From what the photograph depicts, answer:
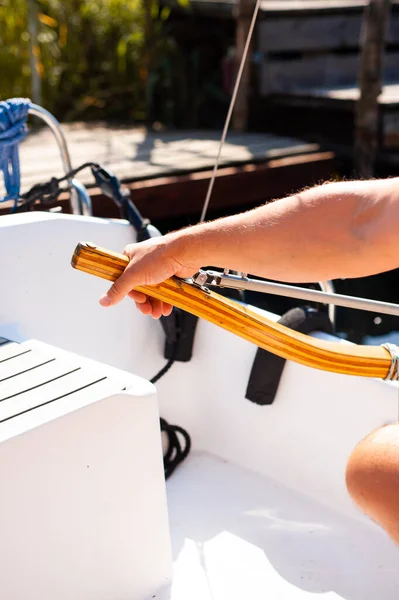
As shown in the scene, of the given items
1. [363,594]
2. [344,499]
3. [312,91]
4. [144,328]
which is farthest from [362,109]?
[363,594]

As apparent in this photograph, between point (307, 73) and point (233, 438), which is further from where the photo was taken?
point (307, 73)

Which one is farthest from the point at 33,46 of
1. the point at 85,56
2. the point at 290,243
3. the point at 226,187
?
the point at 290,243

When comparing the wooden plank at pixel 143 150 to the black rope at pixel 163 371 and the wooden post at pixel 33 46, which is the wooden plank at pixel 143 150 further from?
the black rope at pixel 163 371

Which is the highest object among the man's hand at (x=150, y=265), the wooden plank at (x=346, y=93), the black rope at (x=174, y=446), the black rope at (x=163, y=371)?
the wooden plank at (x=346, y=93)

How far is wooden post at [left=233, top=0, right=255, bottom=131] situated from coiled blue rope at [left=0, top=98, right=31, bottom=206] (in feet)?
9.97

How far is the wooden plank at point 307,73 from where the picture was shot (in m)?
5.29

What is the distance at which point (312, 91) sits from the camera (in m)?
5.09

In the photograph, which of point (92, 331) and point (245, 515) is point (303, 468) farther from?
point (92, 331)

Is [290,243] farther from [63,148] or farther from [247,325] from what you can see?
[63,148]

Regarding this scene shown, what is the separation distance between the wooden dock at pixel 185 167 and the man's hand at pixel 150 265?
233cm

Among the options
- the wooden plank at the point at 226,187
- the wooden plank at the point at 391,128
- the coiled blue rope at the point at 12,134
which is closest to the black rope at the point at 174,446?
the coiled blue rope at the point at 12,134

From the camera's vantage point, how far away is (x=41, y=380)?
137 cm

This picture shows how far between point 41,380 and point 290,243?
0.52 m

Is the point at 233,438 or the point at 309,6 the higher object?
the point at 309,6
